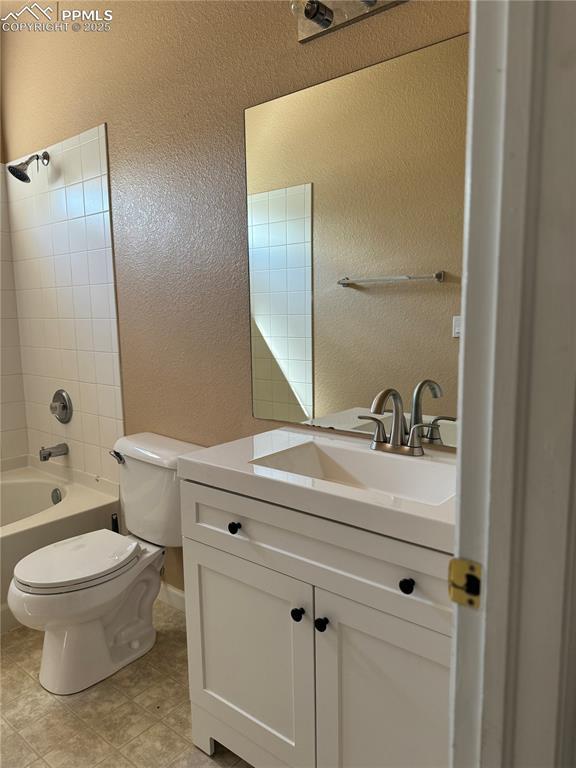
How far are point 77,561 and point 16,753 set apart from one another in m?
0.55

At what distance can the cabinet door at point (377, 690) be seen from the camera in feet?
3.49

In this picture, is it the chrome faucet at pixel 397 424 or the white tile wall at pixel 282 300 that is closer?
the chrome faucet at pixel 397 424

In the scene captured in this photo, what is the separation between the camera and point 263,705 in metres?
1.39

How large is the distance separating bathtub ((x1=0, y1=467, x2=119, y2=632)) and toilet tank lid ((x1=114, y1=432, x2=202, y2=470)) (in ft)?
1.50

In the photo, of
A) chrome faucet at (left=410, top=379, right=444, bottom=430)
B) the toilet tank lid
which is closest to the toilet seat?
the toilet tank lid

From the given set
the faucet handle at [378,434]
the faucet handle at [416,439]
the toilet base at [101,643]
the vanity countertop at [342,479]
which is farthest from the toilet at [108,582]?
the faucet handle at [416,439]

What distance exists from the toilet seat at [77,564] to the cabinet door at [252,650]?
1.40ft

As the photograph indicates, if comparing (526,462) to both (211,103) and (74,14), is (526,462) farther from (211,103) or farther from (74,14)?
(74,14)

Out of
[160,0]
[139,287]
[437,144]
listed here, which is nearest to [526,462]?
[437,144]

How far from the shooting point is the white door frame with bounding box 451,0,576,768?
49cm

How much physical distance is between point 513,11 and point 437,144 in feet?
3.15

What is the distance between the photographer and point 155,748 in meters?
1.61

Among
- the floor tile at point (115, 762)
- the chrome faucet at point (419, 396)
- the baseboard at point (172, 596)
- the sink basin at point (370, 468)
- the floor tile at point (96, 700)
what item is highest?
the chrome faucet at point (419, 396)

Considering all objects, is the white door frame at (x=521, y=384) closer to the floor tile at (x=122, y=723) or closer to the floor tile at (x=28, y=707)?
the floor tile at (x=122, y=723)
